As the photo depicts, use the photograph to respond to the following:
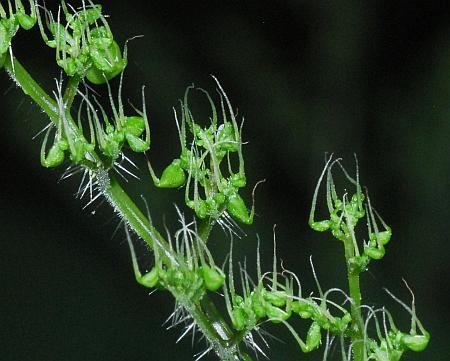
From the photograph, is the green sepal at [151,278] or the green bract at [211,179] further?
the green bract at [211,179]

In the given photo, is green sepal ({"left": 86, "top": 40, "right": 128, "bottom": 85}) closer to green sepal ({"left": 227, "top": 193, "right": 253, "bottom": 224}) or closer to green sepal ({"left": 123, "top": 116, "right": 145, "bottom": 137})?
green sepal ({"left": 123, "top": 116, "right": 145, "bottom": 137})

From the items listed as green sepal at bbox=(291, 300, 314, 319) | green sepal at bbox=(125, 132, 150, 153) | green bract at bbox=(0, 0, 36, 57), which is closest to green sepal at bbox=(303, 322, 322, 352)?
green sepal at bbox=(291, 300, 314, 319)

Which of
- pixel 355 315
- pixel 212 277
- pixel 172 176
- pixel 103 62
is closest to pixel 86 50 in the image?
pixel 103 62

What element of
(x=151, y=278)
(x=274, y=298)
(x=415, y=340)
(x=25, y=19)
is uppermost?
(x=25, y=19)

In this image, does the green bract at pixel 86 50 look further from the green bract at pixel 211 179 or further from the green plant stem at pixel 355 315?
the green plant stem at pixel 355 315

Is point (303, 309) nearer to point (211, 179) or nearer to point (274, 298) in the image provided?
point (274, 298)

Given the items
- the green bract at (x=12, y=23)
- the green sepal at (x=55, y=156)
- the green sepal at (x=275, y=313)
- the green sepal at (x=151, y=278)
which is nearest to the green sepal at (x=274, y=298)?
the green sepal at (x=275, y=313)
